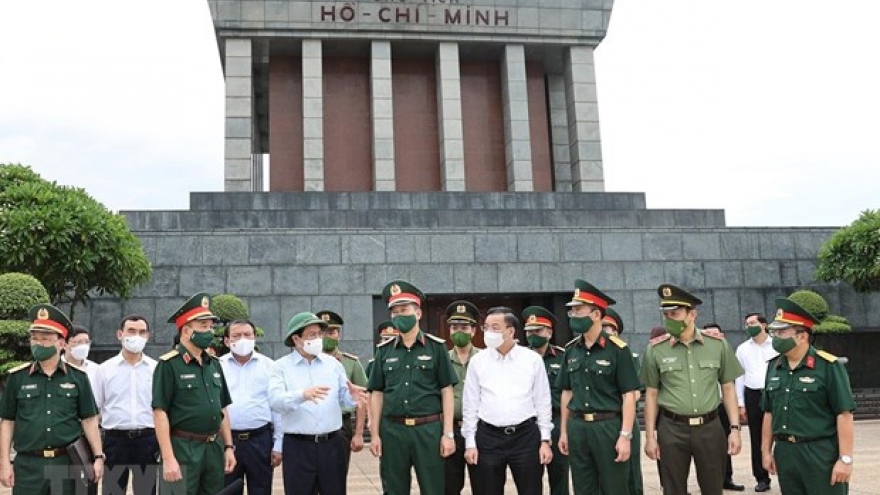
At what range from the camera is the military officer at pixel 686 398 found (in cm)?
611

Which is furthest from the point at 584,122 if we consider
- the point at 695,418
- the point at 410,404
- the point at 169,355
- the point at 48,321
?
the point at 48,321

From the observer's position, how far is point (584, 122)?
2383 cm

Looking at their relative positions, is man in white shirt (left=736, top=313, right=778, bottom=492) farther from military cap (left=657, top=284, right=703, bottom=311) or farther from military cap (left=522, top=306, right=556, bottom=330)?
military cap (left=657, top=284, right=703, bottom=311)

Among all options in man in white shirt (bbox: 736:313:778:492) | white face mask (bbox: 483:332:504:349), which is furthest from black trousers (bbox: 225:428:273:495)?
man in white shirt (bbox: 736:313:778:492)

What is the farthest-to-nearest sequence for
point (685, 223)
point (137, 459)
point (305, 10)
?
1. point (305, 10)
2. point (685, 223)
3. point (137, 459)

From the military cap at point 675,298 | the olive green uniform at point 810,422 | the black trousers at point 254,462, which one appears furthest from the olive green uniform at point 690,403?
the black trousers at point 254,462

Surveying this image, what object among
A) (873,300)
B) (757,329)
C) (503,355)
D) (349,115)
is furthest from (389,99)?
(503,355)

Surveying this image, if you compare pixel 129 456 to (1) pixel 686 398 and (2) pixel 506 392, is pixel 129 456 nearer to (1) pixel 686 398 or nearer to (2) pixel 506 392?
(2) pixel 506 392

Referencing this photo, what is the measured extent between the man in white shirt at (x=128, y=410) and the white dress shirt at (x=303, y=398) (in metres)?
1.28

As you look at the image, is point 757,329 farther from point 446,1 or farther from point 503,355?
point 446,1

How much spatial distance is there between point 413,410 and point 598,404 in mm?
1437

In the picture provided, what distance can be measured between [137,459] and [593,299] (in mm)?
4162

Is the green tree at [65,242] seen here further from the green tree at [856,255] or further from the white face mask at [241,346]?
the green tree at [856,255]

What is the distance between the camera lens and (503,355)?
6488 mm
